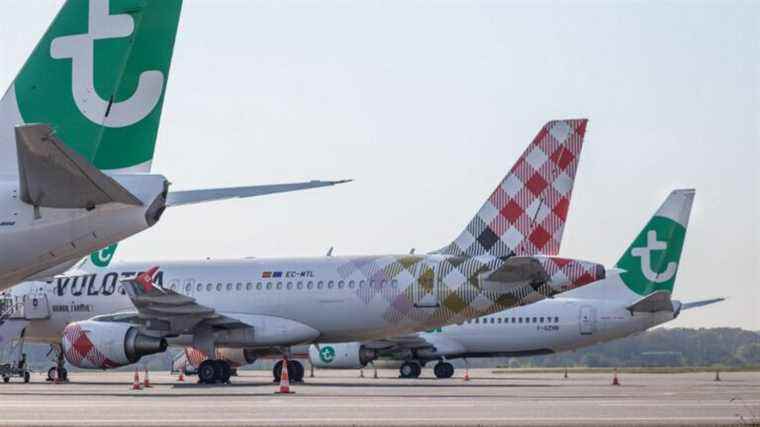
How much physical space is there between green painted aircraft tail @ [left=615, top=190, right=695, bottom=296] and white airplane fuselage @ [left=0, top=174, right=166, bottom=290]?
102ft

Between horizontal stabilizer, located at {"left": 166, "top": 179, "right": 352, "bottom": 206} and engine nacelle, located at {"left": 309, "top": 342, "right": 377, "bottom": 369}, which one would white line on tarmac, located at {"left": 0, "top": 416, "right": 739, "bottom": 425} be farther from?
engine nacelle, located at {"left": 309, "top": 342, "right": 377, "bottom": 369}

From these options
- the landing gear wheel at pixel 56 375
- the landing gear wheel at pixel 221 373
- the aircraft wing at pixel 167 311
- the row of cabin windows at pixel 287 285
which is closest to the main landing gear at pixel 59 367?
the landing gear wheel at pixel 56 375

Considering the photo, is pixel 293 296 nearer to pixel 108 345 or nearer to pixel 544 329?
pixel 108 345

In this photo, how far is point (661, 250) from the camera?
41.8 meters

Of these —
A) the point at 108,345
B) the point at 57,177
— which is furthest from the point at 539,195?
the point at 57,177

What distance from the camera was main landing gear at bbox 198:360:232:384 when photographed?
3409 cm

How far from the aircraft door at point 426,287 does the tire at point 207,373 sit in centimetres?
553

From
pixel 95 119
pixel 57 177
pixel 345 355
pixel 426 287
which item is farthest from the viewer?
pixel 345 355

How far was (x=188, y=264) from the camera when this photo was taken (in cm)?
3788

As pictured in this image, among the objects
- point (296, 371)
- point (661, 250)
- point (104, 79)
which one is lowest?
point (296, 371)

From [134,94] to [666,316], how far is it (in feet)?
98.1

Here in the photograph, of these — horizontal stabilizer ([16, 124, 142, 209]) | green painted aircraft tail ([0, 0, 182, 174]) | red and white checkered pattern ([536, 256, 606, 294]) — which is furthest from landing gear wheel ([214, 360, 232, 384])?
horizontal stabilizer ([16, 124, 142, 209])

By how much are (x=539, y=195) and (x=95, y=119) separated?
21515 millimetres

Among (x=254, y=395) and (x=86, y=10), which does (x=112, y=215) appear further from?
(x=254, y=395)
